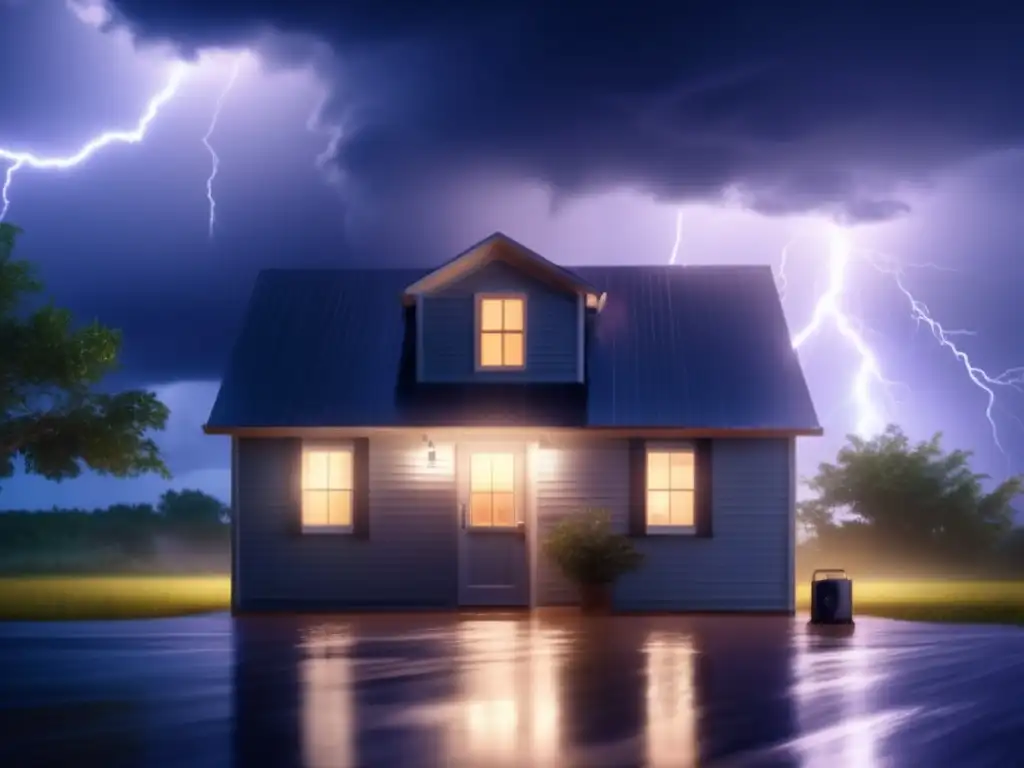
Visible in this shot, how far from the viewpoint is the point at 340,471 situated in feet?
69.7

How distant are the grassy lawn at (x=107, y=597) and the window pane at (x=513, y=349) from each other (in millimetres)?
6531

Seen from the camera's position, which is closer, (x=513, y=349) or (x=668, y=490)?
(x=668, y=490)

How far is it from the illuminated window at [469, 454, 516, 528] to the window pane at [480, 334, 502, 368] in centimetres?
147

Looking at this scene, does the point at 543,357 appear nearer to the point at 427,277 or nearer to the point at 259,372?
the point at 427,277

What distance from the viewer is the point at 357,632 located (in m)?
17.6

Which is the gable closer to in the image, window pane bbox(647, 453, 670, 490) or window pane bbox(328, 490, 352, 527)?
window pane bbox(647, 453, 670, 490)

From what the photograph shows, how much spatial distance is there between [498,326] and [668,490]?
357cm

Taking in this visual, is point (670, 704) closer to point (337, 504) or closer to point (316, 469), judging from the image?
point (337, 504)

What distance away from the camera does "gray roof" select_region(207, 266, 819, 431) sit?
Answer: 21.0 m

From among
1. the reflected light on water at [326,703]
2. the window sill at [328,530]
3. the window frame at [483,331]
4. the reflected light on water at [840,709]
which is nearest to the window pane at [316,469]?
the window sill at [328,530]

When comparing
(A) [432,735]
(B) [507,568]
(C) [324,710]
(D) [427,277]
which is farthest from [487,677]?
(D) [427,277]

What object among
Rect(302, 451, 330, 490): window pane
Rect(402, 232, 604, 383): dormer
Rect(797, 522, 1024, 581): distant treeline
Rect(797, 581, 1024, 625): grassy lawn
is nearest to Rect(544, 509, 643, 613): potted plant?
Rect(402, 232, 604, 383): dormer

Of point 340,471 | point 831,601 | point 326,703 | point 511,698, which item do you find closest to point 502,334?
point 340,471

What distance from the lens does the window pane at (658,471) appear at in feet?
69.6
